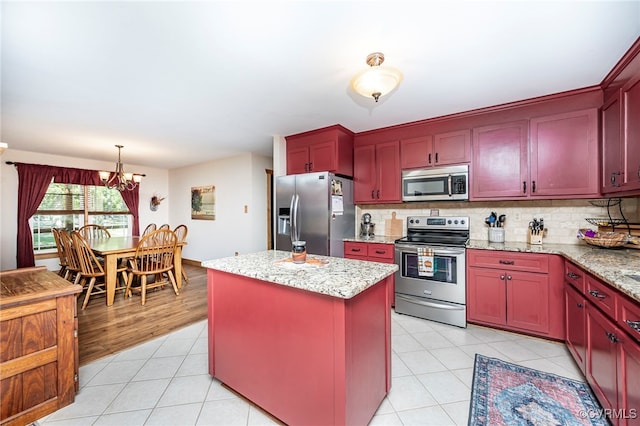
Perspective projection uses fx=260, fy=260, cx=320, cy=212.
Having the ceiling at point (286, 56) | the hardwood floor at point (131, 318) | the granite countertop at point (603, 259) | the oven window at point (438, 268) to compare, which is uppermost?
the ceiling at point (286, 56)

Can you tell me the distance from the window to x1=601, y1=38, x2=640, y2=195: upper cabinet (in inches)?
295

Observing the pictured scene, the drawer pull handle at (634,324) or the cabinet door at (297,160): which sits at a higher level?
the cabinet door at (297,160)

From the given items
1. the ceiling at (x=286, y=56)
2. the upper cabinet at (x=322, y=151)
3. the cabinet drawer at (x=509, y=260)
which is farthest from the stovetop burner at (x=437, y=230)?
the ceiling at (x=286, y=56)

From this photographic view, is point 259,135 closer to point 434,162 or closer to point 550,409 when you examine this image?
point 434,162

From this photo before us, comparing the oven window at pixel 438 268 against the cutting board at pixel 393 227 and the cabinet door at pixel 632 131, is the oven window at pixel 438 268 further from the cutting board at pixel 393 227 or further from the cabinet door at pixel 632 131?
the cabinet door at pixel 632 131

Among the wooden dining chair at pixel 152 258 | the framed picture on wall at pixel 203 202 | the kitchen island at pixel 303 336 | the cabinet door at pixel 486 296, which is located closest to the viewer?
the kitchen island at pixel 303 336

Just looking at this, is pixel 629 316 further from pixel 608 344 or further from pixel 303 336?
pixel 303 336

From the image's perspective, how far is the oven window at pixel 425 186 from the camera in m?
2.98

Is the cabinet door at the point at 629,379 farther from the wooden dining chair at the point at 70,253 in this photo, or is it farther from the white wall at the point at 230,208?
the wooden dining chair at the point at 70,253

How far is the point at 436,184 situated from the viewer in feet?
9.89

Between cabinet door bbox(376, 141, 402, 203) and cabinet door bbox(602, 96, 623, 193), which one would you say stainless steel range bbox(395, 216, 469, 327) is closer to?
cabinet door bbox(376, 141, 402, 203)

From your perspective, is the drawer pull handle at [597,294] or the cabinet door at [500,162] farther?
the cabinet door at [500,162]

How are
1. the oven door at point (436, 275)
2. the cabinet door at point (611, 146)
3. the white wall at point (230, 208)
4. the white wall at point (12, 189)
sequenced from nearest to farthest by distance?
1. the cabinet door at point (611, 146)
2. the oven door at point (436, 275)
3. the white wall at point (12, 189)
4. the white wall at point (230, 208)

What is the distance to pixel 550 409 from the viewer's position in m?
1.55
